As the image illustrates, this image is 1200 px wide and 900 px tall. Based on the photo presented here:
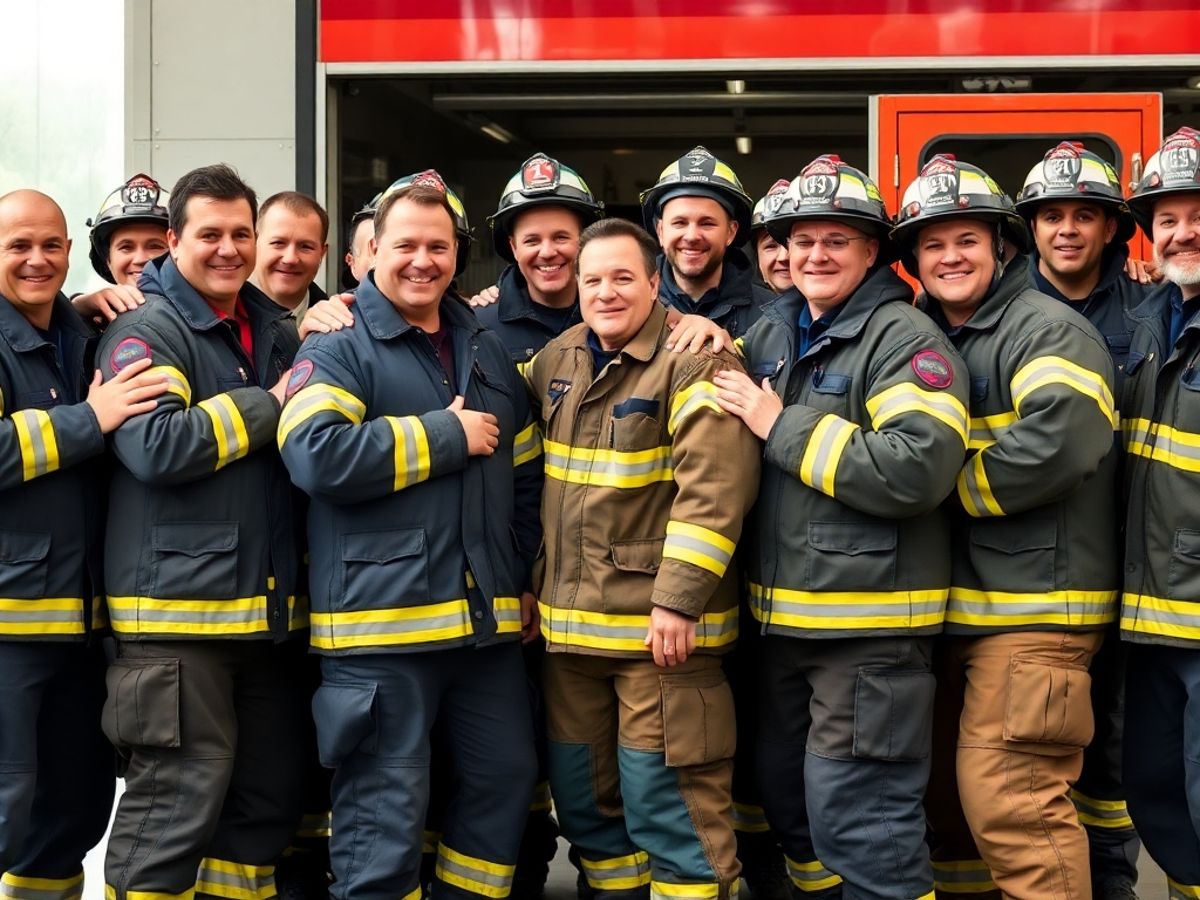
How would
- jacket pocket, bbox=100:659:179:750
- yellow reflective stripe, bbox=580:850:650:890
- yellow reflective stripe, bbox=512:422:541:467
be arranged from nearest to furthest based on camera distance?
jacket pocket, bbox=100:659:179:750 → yellow reflective stripe, bbox=580:850:650:890 → yellow reflective stripe, bbox=512:422:541:467

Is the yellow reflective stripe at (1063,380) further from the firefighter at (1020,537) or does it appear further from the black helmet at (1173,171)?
the black helmet at (1173,171)

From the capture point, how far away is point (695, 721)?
3451 millimetres

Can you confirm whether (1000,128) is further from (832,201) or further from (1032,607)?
(1032,607)

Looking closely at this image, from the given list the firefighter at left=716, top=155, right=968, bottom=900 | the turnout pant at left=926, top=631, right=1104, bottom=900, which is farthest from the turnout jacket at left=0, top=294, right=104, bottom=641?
the turnout pant at left=926, top=631, right=1104, bottom=900

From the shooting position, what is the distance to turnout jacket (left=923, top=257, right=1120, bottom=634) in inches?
128

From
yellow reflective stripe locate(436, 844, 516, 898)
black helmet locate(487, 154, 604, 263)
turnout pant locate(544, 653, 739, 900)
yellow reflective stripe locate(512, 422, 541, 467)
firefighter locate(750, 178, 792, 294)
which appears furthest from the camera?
firefighter locate(750, 178, 792, 294)

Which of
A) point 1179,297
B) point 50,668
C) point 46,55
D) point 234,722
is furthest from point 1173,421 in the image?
point 46,55

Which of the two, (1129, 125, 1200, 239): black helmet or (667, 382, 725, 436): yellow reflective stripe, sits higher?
(1129, 125, 1200, 239): black helmet

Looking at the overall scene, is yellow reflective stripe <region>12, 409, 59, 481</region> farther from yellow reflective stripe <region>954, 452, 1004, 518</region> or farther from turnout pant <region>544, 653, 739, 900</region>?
yellow reflective stripe <region>954, 452, 1004, 518</region>

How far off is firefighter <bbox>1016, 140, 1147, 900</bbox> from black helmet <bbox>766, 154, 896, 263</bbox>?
732 millimetres

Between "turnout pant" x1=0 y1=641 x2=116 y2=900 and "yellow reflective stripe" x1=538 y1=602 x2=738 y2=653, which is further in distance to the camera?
"turnout pant" x1=0 y1=641 x2=116 y2=900

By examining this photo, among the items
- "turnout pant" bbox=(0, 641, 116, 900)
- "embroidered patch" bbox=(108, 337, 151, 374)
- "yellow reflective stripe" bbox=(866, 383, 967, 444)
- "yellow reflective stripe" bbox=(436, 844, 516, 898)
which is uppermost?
"embroidered patch" bbox=(108, 337, 151, 374)

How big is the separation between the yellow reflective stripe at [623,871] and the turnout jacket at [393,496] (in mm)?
647

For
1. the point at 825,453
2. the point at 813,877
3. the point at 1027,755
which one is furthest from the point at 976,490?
the point at 813,877
